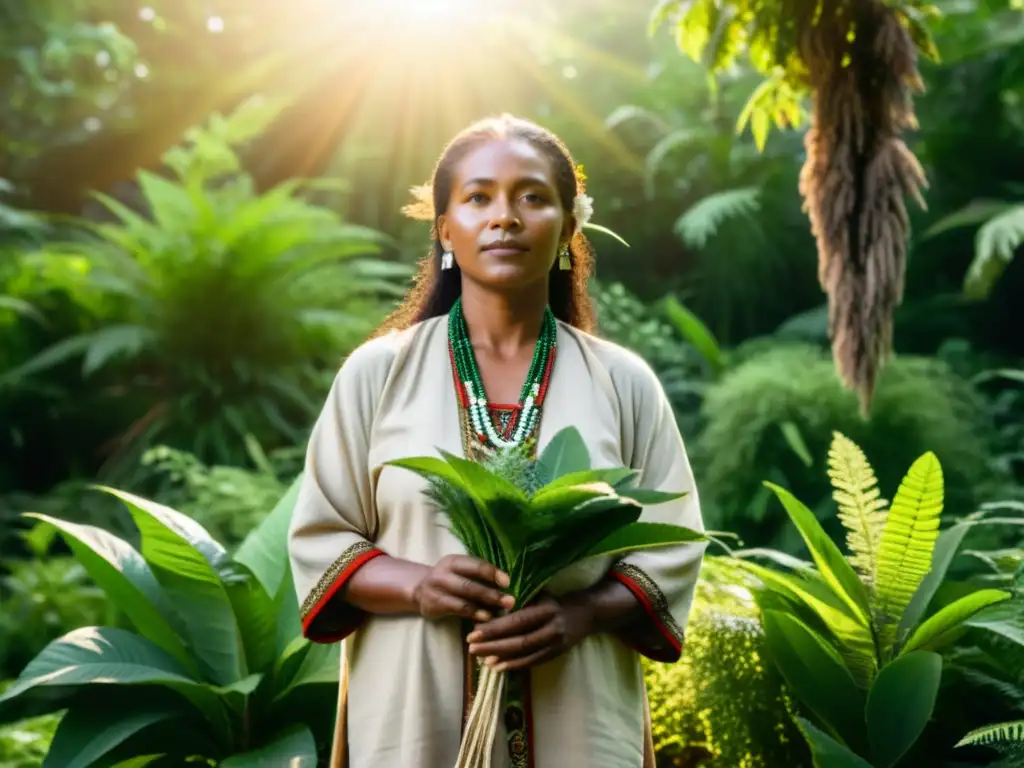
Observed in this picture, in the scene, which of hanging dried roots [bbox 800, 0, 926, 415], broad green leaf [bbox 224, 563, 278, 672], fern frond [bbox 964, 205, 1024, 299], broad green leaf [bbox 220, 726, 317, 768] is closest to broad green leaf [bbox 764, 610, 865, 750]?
hanging dried roots [bbox 800, 0, 926, 415]

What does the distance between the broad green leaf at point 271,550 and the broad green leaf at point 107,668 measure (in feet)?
0.92

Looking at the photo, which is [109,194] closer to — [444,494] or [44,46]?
[44,46]

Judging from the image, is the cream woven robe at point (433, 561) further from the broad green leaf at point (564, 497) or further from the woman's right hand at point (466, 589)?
the broad green leaf at point (564, 497)

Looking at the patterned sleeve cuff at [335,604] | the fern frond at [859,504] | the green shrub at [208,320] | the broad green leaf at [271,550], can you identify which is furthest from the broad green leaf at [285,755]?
the green shrub at [208,320]

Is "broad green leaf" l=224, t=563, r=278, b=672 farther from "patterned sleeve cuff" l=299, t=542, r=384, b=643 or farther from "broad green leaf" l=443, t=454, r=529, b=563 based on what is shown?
"broad green leaf" l=443, t=454, r=529, b=563

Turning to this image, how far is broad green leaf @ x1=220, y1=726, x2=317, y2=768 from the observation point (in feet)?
6.97

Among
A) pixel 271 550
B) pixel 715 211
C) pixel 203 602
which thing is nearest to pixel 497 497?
pixel 203 602

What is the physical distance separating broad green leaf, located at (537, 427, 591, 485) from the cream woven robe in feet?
0.37

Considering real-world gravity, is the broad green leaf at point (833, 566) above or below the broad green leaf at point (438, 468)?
below

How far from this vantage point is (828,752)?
6.63 feet

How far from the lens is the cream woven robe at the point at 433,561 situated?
1.47 metres

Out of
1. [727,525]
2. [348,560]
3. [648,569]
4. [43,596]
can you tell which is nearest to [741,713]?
[648,569]

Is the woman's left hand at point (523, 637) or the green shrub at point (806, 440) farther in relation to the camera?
the green shrub at point (806, 440)

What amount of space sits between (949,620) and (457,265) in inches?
49.4
